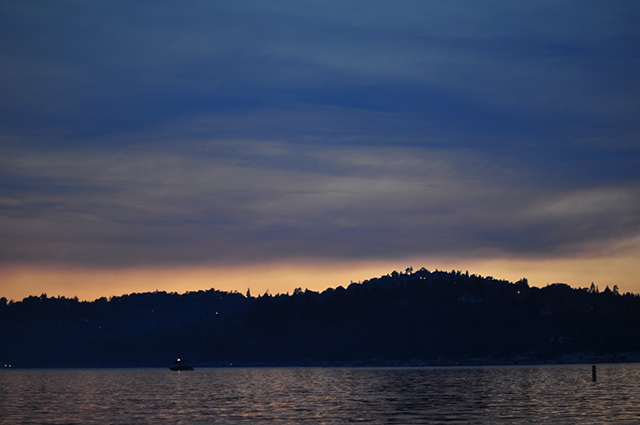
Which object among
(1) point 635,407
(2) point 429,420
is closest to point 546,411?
(1) point 635,407

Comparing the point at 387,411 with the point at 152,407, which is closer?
the point at 387,411

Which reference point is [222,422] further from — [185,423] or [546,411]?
[546,411]

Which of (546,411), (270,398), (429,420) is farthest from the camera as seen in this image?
(270,398)

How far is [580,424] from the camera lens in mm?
71812

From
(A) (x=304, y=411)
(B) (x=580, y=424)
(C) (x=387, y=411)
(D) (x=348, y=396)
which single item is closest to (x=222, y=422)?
(A) (x=304, y=411)

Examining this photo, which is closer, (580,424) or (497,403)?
(580,424)

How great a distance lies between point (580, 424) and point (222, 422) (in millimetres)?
37182

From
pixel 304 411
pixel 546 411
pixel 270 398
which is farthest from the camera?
pixel 270 398

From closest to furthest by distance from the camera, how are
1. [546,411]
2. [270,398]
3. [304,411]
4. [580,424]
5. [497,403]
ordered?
[580,424] < [546,411] < [304,411] < [497,403] < [270,398]

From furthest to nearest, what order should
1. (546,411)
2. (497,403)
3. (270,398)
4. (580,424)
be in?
(270,398), (497,403), (546,411), (580,424)

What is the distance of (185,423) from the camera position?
261 feet

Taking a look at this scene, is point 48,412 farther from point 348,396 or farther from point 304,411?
point 348,396

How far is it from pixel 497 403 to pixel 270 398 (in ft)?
128

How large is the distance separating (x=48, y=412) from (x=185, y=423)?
26.5 meters
